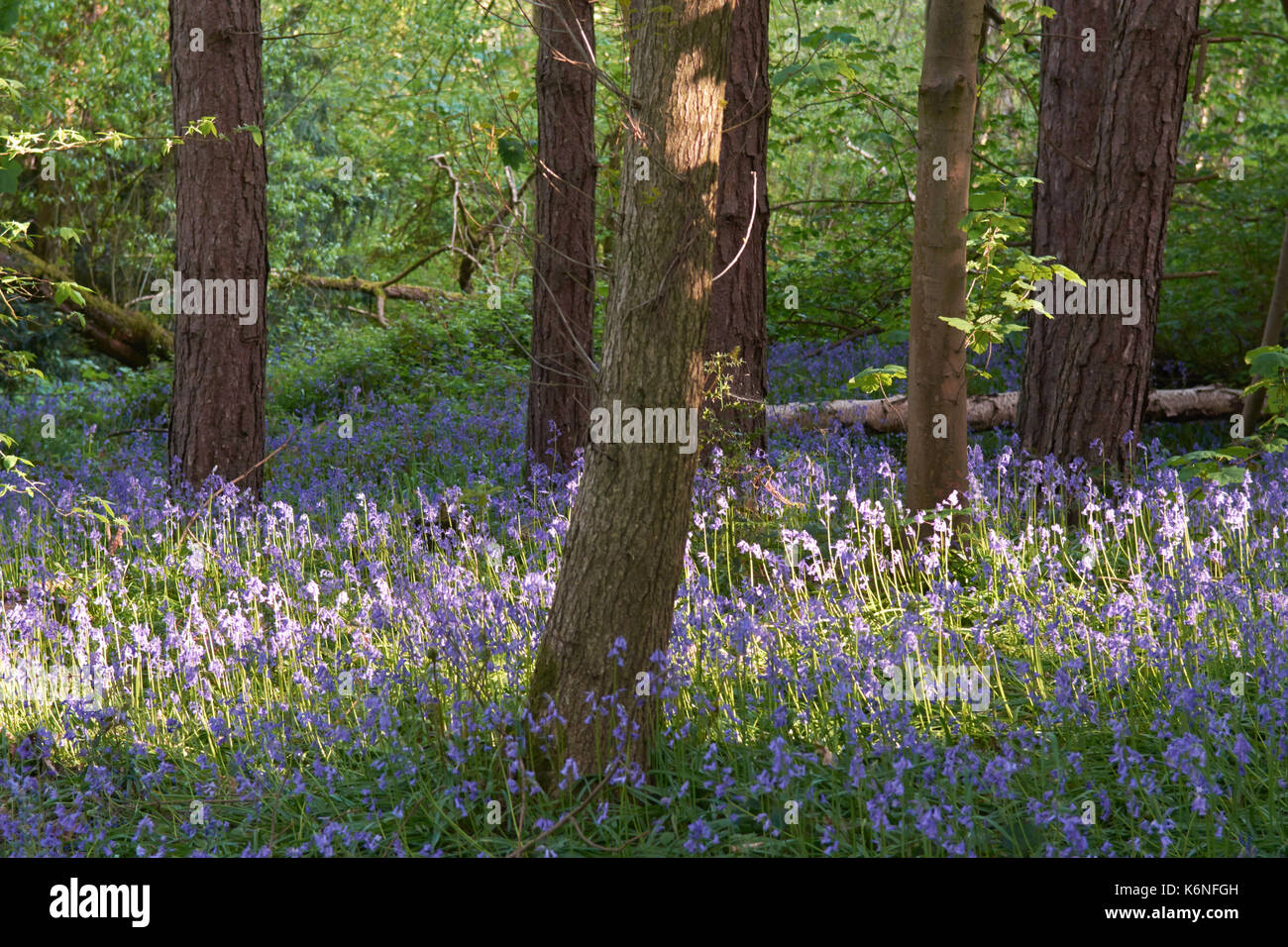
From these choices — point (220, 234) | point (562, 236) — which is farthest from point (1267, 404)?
point (220, 234)

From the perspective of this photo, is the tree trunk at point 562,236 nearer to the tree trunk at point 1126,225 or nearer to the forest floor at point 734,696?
the forest floor at point 734,696

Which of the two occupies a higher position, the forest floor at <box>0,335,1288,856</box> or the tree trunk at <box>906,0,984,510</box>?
the tree trunk at <box>906,0,984,510</box>

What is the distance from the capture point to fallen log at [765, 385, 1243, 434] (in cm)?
834

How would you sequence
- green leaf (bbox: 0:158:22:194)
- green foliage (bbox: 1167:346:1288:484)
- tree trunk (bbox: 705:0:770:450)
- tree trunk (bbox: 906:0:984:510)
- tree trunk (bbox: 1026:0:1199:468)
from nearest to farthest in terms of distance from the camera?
green leaf (bbox: 0:158:22:194)
green foliage (bbox: 1167:346:1288:484)
tree trunk (bbox: 906:0:984:510)
tree trunk (bbox: 1026:0:1199:468)
tree trunk (bbox: 705:0:770:450)

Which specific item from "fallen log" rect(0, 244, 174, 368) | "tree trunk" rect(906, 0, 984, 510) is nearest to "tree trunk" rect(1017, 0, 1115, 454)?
"tree trunk" rect(906, 0, 984, 510)

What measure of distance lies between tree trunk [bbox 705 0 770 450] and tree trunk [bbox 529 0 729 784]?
111 inches

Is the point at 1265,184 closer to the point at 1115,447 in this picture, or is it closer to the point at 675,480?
the point at 1115,447

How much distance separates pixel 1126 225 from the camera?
6371 millimetres

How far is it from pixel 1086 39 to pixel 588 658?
586cm

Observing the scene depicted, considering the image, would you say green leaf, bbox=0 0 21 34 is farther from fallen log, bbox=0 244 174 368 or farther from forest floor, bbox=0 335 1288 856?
fallen log, bbox=0 244 174 368

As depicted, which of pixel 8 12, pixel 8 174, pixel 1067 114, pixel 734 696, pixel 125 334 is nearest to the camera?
pixel 8 12

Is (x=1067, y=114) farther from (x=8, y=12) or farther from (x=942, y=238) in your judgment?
(x=8, y=12)

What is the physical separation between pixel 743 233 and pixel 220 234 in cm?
341

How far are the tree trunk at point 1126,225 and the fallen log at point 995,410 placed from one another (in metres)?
1.82
